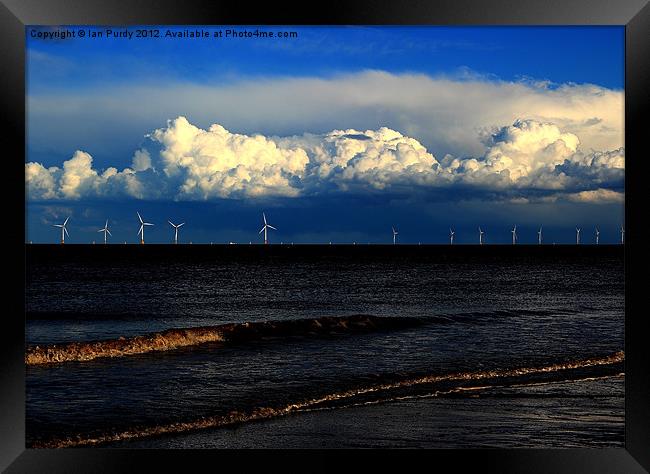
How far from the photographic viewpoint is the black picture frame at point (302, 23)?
3.53 meters

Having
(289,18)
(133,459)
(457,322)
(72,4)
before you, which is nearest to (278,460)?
(133,459)

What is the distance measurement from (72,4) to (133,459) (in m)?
2.25

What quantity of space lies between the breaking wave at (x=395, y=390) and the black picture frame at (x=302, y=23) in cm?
229

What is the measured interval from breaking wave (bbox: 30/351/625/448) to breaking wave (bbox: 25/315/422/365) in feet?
10.8

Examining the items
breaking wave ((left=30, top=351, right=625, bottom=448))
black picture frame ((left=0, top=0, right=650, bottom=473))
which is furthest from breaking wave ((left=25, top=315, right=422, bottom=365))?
black picture frame ((left=0, top=0, right=650, bottom=473))

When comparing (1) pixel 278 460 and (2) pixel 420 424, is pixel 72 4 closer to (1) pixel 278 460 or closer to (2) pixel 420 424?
(1) pixel 278 460

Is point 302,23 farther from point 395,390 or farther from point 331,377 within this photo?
point 331,377

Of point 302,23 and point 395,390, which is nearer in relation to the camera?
point 302,23

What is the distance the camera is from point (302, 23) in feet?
11.9

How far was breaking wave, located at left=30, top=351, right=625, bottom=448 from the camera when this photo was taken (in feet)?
19.1

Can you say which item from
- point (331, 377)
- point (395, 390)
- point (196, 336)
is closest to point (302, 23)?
point (395, 390)

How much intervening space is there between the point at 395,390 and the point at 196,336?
242 inches

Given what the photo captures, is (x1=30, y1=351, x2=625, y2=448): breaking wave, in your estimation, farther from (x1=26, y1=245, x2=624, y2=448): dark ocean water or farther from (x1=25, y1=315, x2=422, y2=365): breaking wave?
(x1=25, y1=315, x2=422, y2=365): breaking wave

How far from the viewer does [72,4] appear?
3.58m
